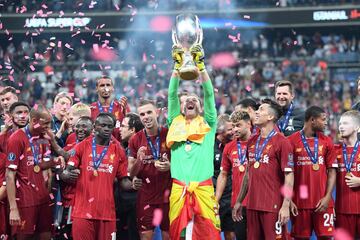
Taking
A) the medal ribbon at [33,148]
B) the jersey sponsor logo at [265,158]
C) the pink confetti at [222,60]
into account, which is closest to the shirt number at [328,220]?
the jersey sponsor logo at [265,158]

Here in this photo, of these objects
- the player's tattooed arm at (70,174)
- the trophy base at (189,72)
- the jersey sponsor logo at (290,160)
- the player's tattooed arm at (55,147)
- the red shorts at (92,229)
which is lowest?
the red shorts at (92,229)

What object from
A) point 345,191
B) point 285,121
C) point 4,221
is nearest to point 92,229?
point 4,221

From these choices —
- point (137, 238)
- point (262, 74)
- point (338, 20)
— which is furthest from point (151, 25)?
point (137, 238)

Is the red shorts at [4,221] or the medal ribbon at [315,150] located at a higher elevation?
the medal ribbon at [315,150]

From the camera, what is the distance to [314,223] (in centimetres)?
748

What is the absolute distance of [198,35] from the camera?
6.80 m

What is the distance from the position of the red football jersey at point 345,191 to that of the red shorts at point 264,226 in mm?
790

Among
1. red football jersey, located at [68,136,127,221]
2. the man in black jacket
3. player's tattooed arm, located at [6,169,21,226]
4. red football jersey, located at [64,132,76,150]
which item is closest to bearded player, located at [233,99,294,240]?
the man in black jacket

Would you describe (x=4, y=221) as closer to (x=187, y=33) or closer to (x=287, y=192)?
(x=187, y=33)

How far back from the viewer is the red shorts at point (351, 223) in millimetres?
7508

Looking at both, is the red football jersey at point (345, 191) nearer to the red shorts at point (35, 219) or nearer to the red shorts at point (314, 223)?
the red shorts at point (314, 223)

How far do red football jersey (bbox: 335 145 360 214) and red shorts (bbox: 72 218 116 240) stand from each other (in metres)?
2.24

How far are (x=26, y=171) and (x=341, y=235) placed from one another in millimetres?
3172

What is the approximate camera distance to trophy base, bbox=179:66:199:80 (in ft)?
21.0
